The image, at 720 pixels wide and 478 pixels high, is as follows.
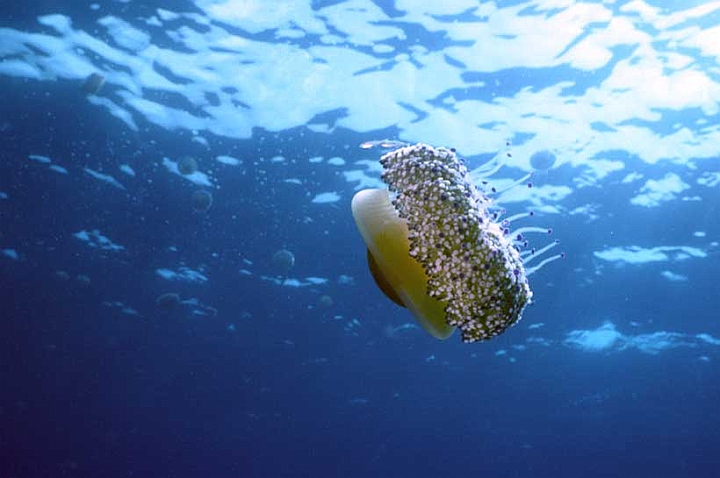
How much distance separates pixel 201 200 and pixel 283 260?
12.3 ft

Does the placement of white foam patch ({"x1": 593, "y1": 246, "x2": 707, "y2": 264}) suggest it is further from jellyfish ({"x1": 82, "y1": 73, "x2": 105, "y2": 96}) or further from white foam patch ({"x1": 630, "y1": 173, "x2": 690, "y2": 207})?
jellyfish ({"x1": 82, "y1": 73, "x2": 105, "y2": 96})

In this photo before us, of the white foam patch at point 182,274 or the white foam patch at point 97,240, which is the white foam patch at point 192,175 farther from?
the white foam patch at point 182,274

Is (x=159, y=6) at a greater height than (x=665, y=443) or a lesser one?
lesser

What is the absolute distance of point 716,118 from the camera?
1265 cm

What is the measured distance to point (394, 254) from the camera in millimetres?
3309

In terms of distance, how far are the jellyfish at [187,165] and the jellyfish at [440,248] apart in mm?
13035

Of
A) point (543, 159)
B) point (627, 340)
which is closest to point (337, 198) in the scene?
point (543, 159)

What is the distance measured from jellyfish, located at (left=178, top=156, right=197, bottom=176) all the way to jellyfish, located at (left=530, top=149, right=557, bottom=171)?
8.52 meters

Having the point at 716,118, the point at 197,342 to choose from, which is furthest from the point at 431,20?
the point at 197,342

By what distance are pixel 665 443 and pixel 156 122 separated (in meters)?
38.7

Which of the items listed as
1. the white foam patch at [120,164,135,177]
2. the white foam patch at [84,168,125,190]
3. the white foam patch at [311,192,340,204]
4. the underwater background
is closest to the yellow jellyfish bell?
the underwater background

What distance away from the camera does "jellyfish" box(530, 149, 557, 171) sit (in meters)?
13.8

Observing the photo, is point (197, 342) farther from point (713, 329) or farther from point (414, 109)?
point (713, 329)

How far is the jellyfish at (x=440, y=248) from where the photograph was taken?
3.02 m
